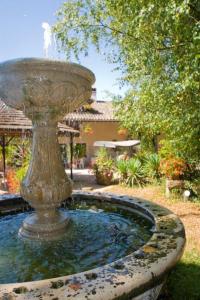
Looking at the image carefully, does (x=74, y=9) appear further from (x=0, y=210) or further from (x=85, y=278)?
(x=85, y=278)

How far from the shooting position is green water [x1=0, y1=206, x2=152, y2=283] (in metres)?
2.65

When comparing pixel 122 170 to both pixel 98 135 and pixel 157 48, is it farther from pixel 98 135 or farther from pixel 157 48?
pixel 98 135

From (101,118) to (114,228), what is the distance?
2141 centimetres

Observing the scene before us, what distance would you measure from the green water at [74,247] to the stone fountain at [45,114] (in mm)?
227

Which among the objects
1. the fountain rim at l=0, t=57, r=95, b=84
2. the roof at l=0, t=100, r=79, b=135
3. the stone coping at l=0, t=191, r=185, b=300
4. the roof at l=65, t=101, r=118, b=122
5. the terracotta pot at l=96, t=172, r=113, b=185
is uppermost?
the roof at l=65, t=101, r=118, b=122

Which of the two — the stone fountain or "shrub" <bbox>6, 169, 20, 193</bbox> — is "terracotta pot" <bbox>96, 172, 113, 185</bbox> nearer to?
"shrub" <bbox>6, 169, 20, 193</bbox>

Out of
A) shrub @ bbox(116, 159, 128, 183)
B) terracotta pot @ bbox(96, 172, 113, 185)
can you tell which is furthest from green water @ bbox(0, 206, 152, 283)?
terracotta pot @ bbox(96, 172, 113, 185)

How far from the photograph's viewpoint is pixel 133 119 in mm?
10078

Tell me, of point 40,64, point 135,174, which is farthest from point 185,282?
point 135,174

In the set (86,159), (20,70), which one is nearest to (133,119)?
(20,70)

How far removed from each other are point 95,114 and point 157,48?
19.1m

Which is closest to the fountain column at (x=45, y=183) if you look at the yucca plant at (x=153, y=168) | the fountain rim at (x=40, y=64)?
the fountain rim at (x=40, y=64)

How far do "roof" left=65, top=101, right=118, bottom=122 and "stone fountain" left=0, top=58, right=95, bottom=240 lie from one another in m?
19.1

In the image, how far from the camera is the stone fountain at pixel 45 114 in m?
3.08
